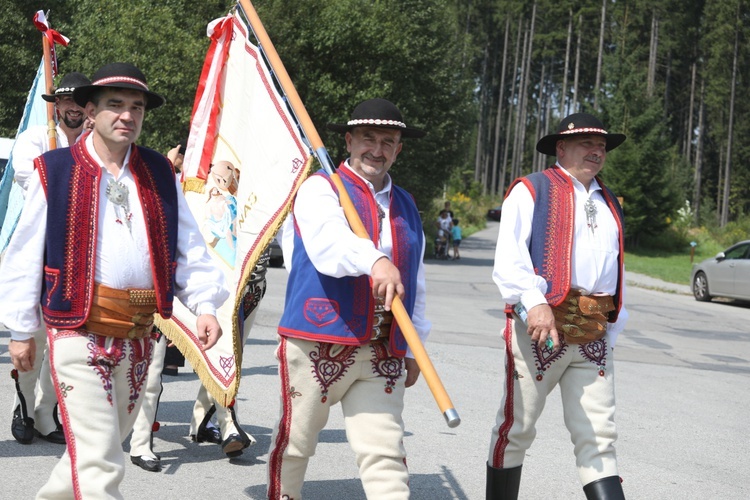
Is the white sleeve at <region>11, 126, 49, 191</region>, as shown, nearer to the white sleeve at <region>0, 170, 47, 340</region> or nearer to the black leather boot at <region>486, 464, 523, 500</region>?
the white sleeve at <region>0, 170, 47, 340</region>

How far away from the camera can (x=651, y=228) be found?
4422 cm

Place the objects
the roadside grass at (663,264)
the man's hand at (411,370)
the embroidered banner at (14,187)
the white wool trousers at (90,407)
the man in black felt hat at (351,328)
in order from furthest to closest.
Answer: the roadside grass at (663,264), the embroidered banner at (14,187), the man's hand at (411,370), the man in black felt hat at (351,328), the white wool trousers at (90,407)

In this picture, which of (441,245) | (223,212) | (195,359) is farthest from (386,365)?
(441,245)

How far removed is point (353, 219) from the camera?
14.0ft

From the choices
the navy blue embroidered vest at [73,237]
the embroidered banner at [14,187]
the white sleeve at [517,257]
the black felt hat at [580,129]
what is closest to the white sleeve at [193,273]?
the navy blue embroidered vest at [73,237]

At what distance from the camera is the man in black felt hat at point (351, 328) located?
14.0 ft

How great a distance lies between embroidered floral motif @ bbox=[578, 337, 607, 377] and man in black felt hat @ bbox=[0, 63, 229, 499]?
1.94m

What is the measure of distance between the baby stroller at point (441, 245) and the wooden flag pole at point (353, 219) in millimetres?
28079

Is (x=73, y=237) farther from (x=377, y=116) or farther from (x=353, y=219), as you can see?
(x=377, y=116)

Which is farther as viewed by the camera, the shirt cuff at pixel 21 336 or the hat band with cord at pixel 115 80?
the hat band with cord at pixel 115 80

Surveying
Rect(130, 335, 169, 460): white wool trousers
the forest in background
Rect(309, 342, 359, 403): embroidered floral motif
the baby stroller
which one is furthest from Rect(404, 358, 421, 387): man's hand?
the baby stroller

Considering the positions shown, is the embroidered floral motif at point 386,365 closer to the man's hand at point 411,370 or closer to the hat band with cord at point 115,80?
the man's hand at point 411,370

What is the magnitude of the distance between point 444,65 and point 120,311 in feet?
96.7

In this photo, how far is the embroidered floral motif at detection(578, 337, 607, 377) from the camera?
4.92 m
